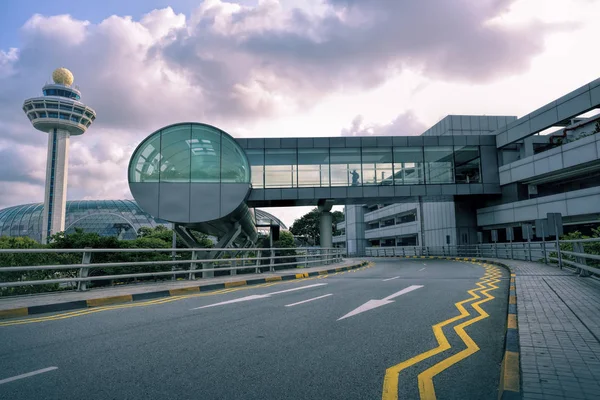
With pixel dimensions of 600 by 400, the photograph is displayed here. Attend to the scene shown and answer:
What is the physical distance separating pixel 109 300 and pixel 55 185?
93.9 meters

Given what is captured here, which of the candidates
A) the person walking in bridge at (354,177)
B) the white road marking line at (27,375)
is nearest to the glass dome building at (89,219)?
the person walking in bridge at (354,177)

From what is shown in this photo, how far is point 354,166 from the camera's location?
34344 mm

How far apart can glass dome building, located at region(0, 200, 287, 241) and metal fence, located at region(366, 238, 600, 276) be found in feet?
217

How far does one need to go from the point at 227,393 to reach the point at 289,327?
294cm

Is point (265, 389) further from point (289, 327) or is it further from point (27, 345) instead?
point (27, 345)

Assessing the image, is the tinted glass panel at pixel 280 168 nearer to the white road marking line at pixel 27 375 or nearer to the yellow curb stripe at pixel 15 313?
the yellow curb stripe at pixel 15 313

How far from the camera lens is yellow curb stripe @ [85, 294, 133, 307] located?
9410 mm

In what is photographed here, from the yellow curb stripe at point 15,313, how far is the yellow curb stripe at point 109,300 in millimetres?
1257

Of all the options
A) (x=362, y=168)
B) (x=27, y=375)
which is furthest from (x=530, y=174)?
(x=27, y=375)

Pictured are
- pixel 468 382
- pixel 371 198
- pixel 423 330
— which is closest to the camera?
pixel 468 382

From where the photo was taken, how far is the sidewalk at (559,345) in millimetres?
3361

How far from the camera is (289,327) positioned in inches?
259

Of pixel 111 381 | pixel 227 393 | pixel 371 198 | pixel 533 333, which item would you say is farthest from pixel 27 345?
pixel 371 198

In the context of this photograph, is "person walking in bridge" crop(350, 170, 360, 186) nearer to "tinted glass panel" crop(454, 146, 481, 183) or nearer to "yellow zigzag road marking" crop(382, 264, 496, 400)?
"tinted glass panel" crop(454, 146, 481, 183)
